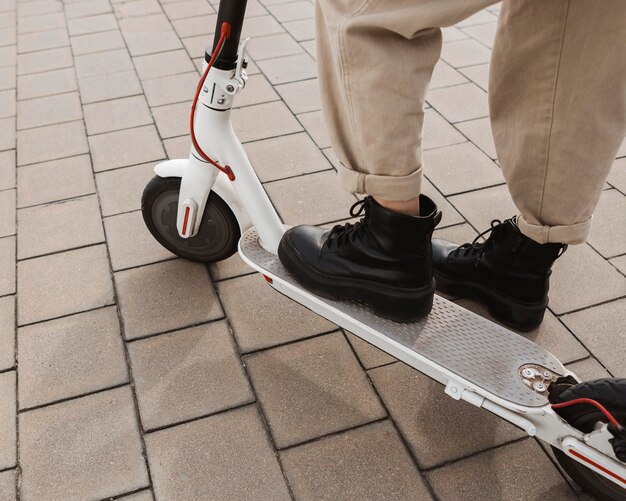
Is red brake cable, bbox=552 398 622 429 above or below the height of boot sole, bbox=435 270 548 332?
above

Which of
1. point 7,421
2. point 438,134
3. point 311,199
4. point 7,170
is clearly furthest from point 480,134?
point 7,421

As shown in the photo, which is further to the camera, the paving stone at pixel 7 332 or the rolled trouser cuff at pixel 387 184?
the paving stone at pixel 7 332

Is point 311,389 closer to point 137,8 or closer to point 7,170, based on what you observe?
point 7,170

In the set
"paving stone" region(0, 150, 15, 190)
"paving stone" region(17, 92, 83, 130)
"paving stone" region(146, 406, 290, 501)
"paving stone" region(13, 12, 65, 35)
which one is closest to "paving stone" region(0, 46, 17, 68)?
"paving stone" region(13, 12, 65, 35)

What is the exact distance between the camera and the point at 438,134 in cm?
243

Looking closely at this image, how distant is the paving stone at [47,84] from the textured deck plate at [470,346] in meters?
1.76

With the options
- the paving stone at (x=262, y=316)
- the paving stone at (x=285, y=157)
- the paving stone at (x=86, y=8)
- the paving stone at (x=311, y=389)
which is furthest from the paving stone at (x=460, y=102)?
the paving stone at (x=86, y=8)

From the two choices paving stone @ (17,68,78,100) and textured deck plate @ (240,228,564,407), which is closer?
textured deck plate @ (240,228,564,407)

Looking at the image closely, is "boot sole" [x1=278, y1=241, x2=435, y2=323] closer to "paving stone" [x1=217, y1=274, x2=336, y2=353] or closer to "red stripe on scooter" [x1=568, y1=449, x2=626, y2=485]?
"paving stone" [x1=217, y1=274, x2=336, y2=353]

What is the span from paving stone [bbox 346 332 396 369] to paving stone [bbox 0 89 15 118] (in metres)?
1.83

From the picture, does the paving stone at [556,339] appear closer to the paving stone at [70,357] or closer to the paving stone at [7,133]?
the paving stone at [70,357]

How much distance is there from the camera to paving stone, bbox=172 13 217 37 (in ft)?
10.5

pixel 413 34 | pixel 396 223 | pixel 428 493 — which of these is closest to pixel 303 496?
pixel 428 493

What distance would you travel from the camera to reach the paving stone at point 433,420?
4.57 ft
